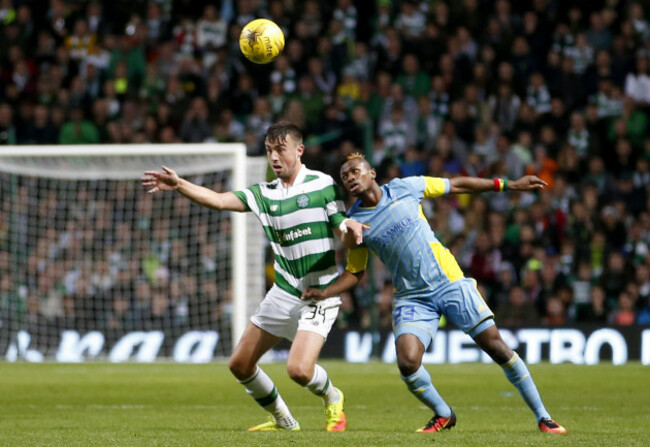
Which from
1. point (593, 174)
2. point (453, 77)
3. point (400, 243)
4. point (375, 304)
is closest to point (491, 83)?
point (453, 77)

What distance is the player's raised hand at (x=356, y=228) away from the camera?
8211 millimetres

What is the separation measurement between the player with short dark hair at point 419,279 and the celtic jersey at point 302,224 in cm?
16

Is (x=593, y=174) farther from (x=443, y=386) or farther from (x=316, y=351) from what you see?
(x=316, y=351)

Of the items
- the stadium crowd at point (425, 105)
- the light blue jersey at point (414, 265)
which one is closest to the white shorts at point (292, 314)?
the light blue jersey at point (414, 265)

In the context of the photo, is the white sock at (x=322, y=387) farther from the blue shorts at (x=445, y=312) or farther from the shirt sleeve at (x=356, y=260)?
the shirt sleeve at (x=356, y=260)

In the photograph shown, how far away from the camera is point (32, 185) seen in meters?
19.0

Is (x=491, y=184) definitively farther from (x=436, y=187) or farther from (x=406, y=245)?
(x=406, y=245)

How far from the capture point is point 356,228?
830 centimetres

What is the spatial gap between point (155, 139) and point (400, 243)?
41.0ft

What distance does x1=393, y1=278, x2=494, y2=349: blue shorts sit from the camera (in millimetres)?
8953

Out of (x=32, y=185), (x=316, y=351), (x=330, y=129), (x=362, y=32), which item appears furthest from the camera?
(x=362, y=32)

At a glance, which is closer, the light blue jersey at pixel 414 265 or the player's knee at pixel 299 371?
the player's knee at pixel 299 371

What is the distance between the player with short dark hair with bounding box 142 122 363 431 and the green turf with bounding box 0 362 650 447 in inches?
23.0

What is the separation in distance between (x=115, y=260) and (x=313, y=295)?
34.1 ft
